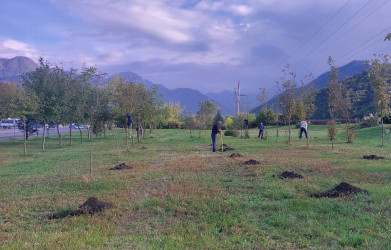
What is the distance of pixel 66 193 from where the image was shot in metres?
8.62

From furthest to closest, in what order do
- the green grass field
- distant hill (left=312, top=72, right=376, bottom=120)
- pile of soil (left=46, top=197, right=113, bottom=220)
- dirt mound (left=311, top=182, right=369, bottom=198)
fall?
distant hill (left=312, top=72, right=376, bottom=120)
dirt mound (left=311, top=182, right=369, bottom=198)
pile of soil (left=46, top=197, right=113, bottom=220)
the green grass field

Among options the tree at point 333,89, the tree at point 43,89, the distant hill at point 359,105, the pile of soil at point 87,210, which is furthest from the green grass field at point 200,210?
the distant hill at point 359,105

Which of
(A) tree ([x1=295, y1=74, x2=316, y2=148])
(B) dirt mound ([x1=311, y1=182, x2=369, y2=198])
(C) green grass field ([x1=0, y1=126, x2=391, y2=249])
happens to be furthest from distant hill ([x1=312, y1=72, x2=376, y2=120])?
(B) dirt mound ([x1=311, y1=182, x2=369, y2=198])

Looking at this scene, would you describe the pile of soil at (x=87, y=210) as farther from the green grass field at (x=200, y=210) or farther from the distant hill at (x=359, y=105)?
the distant hill at (x=359, y=105)

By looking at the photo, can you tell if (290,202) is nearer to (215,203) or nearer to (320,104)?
(215,203)

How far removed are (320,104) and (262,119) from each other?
20.8m

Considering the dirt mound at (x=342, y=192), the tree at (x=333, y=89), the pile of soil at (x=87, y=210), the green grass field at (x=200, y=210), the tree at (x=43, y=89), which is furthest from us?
the tree at (x=43, y=89)

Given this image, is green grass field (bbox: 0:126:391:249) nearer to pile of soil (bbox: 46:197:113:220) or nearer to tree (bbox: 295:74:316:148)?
pile of soil (bbox: 46:197:113:220)

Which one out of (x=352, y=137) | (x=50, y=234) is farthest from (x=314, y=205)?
(x=352, y=137)

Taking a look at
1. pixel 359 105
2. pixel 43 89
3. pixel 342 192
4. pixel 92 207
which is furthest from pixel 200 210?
pixel 359 105

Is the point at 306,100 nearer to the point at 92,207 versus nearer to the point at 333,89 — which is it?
the point at 333,89

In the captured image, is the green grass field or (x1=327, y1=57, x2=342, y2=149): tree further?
(x1=327, y1=57, x2=342, y2=149): tree

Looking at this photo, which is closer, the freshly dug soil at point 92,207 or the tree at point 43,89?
the freshly dug soil at point 92,207

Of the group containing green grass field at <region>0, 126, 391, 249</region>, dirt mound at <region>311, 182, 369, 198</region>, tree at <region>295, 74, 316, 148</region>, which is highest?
tree at <region>295, 74, 316, 148</region>
